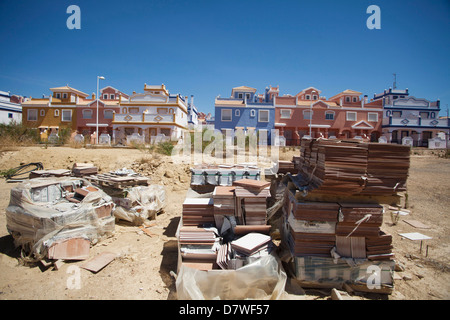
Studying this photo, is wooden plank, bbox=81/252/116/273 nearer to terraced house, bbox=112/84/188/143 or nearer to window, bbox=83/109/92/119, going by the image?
terraced house, bbox=112/84/188/143

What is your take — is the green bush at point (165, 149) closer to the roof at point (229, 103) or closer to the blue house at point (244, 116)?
the blue house at point (244, 116)

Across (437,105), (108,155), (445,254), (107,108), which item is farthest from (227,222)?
(437,105)

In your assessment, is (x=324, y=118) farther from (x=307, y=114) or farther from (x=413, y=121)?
(x=413, y=121)

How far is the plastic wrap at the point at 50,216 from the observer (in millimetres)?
4242

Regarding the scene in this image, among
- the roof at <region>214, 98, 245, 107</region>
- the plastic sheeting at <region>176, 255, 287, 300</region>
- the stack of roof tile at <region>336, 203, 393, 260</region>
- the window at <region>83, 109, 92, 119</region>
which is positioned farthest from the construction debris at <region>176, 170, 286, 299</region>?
the window at <region>83, 109, 92, 119</region>

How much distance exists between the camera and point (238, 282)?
3303 mm

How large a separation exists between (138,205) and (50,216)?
7.23ft

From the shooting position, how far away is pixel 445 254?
457 centimetres

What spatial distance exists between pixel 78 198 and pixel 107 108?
1011 inches

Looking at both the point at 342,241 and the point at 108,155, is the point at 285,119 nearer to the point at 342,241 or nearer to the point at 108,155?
the point at 108,155

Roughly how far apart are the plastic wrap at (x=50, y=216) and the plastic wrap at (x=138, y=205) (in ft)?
2.31

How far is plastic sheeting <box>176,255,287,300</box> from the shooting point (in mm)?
3199

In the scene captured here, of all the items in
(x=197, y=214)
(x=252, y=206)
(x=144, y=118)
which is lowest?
(x=197, y=214)

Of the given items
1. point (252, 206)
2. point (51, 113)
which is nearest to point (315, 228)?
point (252, 206)
